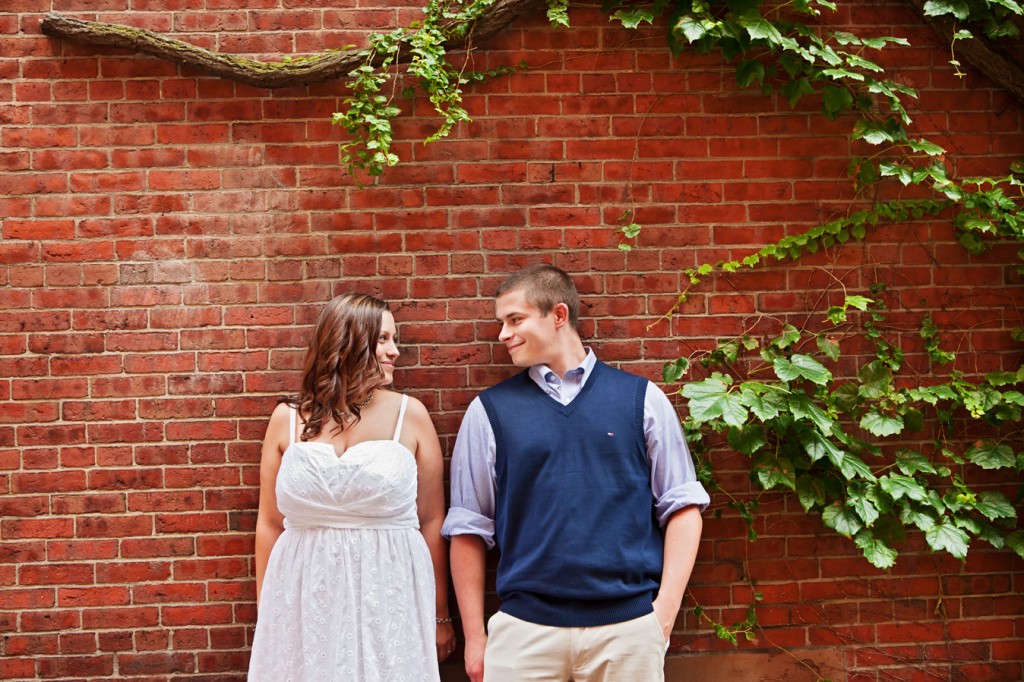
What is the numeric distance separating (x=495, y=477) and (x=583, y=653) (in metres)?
0.68

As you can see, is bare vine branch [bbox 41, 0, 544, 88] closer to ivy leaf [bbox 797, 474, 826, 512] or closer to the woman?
the woman

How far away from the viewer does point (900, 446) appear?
3328 mm

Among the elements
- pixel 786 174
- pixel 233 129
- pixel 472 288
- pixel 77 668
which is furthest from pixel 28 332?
pixel 786 174

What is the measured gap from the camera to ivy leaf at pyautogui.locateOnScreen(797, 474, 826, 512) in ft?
10.4

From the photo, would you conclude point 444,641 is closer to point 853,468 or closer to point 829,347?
point 853,468

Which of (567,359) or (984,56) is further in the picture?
(984,56)

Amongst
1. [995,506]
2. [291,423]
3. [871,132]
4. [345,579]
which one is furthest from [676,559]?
[871,132]

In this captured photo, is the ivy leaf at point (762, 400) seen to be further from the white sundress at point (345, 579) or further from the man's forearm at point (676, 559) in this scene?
the white sundress at point (345, 579)

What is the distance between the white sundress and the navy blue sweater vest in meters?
0.36

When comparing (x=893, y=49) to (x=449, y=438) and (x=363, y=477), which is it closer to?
(x=449, y=438)

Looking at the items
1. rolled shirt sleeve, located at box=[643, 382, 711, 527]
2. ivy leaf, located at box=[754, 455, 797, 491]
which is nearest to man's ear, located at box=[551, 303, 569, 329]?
rolled shirt sleeve, located at box=[643, 382, 711, 527]

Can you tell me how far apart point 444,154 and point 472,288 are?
553 millimetres

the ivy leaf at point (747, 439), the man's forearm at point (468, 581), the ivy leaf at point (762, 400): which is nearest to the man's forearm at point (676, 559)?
the ivy leaf at point (747, 439)

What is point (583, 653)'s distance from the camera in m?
2.76
